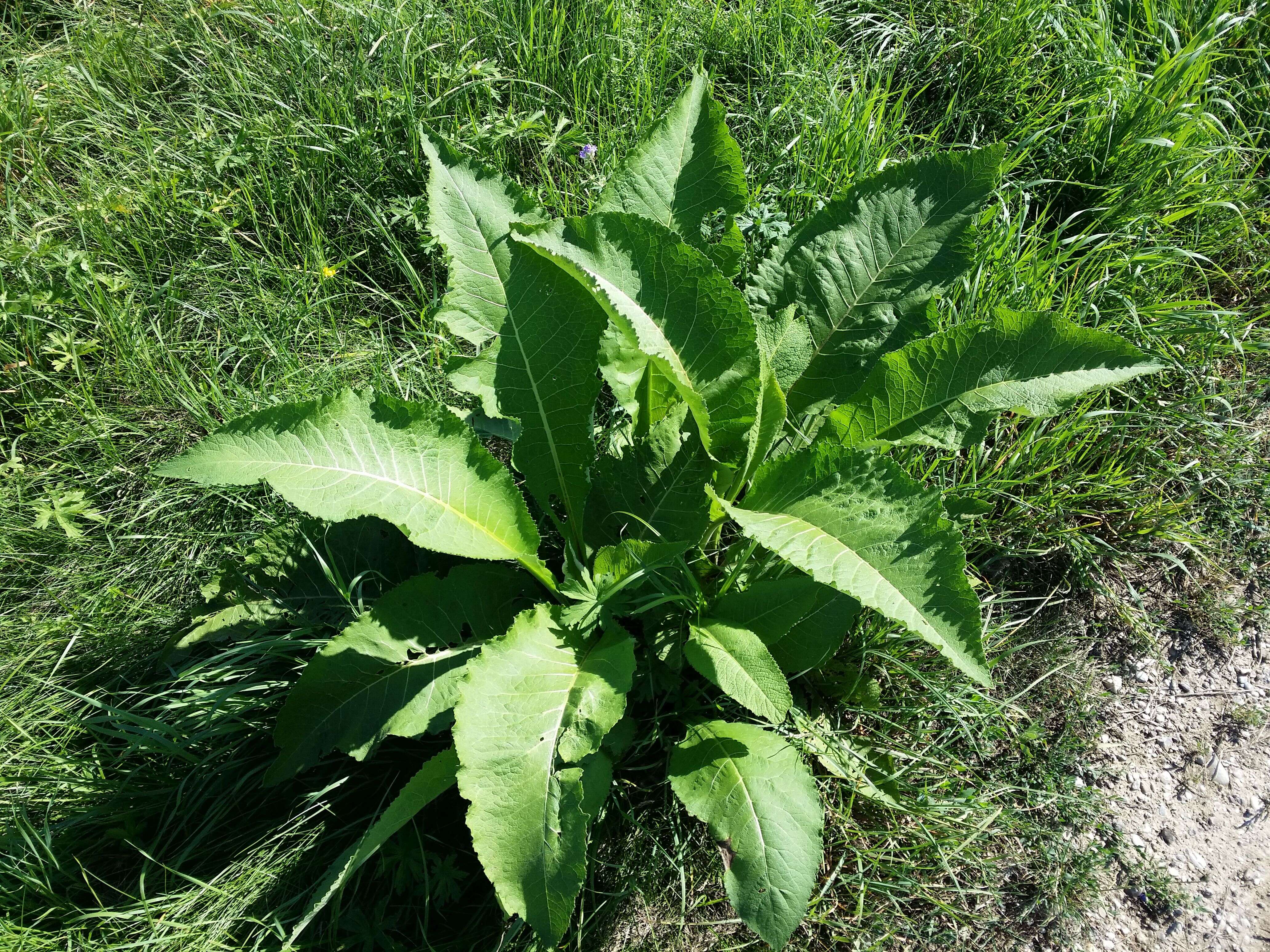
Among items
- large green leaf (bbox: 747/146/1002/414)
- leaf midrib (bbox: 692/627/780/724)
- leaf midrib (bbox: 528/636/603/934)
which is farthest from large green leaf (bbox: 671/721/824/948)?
large green leaf (bbox: 747/146/1002/414)

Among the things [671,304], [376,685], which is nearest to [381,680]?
[376,685]

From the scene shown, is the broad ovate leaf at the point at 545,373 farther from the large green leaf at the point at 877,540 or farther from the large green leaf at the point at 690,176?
the large green leaf at the point at 877,540

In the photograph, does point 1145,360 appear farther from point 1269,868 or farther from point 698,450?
point 1269,868

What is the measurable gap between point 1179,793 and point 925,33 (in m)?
2.77

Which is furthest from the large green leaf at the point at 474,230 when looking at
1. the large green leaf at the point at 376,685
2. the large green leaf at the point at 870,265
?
the large green leaf at the point at 870,265

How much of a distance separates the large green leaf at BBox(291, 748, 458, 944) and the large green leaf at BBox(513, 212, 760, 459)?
3.08 feet

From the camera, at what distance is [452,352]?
2.79m

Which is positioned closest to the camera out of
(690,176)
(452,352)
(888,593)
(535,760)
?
(888,593)

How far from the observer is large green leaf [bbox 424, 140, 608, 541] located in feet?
6.98

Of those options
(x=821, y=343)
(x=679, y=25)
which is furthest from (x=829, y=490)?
(x=679, y=25)

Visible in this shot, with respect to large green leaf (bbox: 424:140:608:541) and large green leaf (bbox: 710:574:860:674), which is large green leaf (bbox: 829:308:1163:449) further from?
large green leaf (bbox: 424:140:608:541)

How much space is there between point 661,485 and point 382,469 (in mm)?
681

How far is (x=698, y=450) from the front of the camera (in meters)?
2.19

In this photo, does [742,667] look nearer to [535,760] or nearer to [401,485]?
[535,760]
